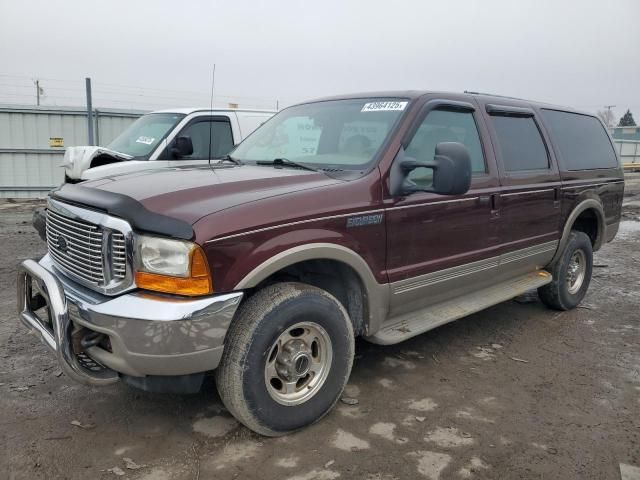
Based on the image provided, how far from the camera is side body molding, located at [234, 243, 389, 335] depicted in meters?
2.76

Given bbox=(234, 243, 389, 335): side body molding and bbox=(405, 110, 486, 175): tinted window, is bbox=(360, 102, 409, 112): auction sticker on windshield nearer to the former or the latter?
bbox=(405, 110, 486, 175): tinted window

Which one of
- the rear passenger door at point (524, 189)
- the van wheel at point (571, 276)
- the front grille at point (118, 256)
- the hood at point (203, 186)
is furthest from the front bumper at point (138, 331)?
the van wheel at point (571, 276)

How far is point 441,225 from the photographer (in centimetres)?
371

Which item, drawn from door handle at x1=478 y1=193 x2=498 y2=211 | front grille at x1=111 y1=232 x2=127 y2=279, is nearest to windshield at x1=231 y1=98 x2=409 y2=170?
door handle at x1=478 y1=193 x2=498 y2=211

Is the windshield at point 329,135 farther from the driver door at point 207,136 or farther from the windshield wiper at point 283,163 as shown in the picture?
the driver door at point 207,136

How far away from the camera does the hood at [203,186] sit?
8.85ft

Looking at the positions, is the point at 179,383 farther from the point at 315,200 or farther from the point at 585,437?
the point at 585,437

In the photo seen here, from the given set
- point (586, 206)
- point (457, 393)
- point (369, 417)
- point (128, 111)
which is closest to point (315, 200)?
point (369, 417)

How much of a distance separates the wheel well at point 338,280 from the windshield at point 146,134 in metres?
4.44

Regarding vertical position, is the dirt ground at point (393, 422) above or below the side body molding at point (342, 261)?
below

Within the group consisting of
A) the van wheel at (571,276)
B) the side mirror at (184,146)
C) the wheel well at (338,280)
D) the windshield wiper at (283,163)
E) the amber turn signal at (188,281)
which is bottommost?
the van wheel at (571,276)

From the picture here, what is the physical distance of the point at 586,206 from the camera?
5.28 m

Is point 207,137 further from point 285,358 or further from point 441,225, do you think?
point 285,358

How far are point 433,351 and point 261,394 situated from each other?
1933mm
